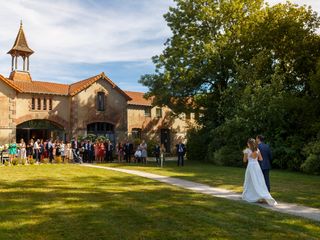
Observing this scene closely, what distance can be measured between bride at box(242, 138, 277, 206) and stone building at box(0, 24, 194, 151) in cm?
2441

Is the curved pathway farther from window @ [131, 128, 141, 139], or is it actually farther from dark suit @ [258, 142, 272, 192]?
window @ [131, 128, 141, 139]

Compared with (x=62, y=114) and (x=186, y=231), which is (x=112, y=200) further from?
(x=62, y=114)

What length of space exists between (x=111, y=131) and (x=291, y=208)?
29.5m

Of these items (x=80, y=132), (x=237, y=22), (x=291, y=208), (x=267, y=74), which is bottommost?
(x=291, y=208)

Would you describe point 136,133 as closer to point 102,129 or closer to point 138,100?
point 138,100

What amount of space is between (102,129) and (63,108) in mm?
4297

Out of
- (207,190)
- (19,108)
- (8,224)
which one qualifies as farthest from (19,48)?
(8,224)

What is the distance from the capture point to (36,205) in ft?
29.6

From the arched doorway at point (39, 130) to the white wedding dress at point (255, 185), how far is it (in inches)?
1032

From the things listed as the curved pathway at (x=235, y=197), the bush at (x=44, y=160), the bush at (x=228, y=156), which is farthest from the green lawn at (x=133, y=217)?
the bush at (x=228, y=156)

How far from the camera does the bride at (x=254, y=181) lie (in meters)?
10.3

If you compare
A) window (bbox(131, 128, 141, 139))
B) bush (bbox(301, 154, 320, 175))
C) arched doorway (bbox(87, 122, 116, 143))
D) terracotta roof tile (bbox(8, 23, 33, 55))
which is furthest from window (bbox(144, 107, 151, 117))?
bush (bbox(301, 154, 320, 175))

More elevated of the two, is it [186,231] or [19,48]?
[19,48]

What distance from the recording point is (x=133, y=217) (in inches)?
312
